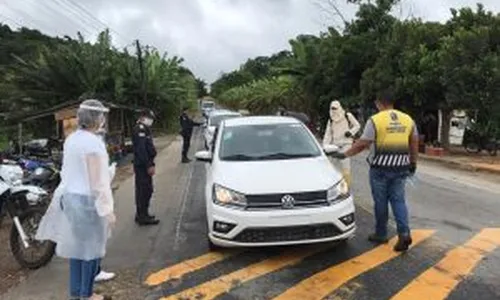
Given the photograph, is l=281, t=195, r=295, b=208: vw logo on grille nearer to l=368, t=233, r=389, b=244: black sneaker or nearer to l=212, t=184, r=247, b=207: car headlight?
l=212, t=184, r=247, b=207: car headlight

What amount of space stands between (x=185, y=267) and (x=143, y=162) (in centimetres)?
292

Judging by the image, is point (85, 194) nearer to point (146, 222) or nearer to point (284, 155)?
point (284, 155)

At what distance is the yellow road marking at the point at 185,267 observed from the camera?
726 centimetres

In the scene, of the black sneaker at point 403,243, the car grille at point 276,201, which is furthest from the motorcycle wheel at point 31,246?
the black sneaker at point 403,243

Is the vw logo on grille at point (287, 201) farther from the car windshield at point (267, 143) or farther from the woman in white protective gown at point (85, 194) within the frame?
the woman in white protective gown at point (85, 194)

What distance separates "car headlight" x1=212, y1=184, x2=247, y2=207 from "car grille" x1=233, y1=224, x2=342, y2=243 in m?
0.33

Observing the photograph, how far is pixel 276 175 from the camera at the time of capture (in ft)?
26.3

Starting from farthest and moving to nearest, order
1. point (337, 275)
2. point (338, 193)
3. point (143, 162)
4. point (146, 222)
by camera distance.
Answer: point (146, 222) → point (143, 162) → point (338, 193) → point (337, 275)

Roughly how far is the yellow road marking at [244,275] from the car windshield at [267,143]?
134 cm

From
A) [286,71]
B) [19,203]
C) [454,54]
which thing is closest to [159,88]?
[286,71]

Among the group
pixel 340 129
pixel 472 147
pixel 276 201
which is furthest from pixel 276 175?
pixel 472 147

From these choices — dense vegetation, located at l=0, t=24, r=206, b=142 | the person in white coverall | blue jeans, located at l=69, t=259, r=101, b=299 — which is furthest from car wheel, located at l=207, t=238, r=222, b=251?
dense vegetation, located at l=0, t=24, r=206, b=142

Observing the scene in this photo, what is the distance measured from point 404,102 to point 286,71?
1458cm

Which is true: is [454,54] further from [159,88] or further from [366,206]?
[159,88]
